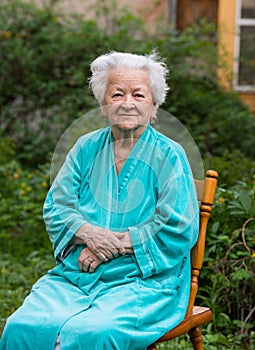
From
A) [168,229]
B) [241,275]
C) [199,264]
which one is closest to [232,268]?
[241,275]

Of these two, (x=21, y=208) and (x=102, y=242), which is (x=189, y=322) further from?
(x=21, y=208)

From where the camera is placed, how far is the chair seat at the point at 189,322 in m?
3.24

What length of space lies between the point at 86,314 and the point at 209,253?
1.59 m

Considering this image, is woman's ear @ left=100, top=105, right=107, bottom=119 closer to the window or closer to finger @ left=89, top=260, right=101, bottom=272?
finger @ left=89, top=260, right=101, bottom=272

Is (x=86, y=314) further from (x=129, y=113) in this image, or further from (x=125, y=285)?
(x=129, y=113)

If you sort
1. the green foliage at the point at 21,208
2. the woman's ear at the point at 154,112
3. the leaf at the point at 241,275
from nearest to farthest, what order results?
the woman's ear at the point at 154,112
the leaf at the point at 241,275
the green foliage at the point at 21,208

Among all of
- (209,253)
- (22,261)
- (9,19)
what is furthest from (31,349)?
(9,19)

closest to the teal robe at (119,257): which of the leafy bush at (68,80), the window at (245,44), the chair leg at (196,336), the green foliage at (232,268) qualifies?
the chair leg at (196,336)

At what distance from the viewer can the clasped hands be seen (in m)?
3.29

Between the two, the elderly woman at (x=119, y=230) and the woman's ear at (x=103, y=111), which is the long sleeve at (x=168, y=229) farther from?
the woman's ear at (x=103, y=111)

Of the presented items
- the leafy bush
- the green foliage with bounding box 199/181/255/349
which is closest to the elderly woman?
the green foliage with bounding box 199/181/255/349

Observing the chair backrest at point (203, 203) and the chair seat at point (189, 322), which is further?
the chair backrest at point (203, 203)

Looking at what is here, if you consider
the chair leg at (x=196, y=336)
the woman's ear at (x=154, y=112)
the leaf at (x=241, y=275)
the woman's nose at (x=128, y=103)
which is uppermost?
the woman's nose at (x=128, y=103)

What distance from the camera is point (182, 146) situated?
365cm
